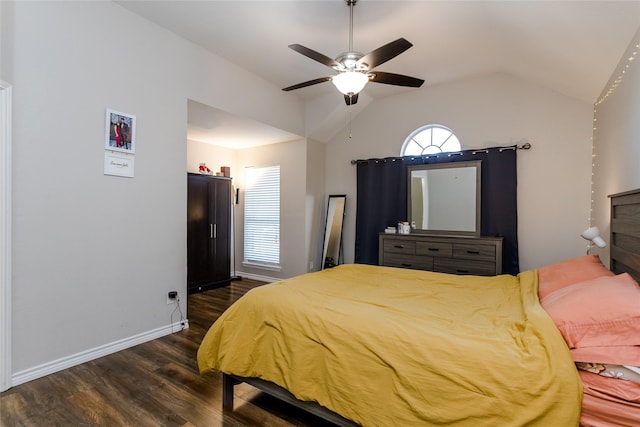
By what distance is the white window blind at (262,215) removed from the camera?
5.31 metres

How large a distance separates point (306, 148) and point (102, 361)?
12.1ft

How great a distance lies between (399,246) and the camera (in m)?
4.16

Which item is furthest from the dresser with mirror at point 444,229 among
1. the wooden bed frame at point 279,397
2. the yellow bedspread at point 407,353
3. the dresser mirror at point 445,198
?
the wooden bed frame at point 279,397

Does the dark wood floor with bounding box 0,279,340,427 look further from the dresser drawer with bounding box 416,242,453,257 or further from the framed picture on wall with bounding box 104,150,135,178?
the dresser drawer with bounding box 416,242,453,257

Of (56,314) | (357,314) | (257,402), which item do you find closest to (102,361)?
(56,314)

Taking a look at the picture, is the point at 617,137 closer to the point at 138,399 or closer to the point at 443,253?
the point at 443,253

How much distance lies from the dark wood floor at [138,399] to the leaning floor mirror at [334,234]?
275 centimetres

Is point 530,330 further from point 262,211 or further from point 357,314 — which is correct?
point 262,211

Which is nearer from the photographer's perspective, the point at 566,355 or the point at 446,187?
the point at 566,355

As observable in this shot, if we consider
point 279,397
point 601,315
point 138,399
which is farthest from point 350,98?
point 138,399

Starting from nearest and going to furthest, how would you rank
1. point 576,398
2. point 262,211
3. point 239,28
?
1. point 576,398
2. point 239,28
3. point 262,211

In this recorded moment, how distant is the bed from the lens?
3.70ft

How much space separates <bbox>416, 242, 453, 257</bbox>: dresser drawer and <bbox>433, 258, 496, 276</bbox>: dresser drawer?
8cm

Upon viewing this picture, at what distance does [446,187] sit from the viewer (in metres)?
4.18
